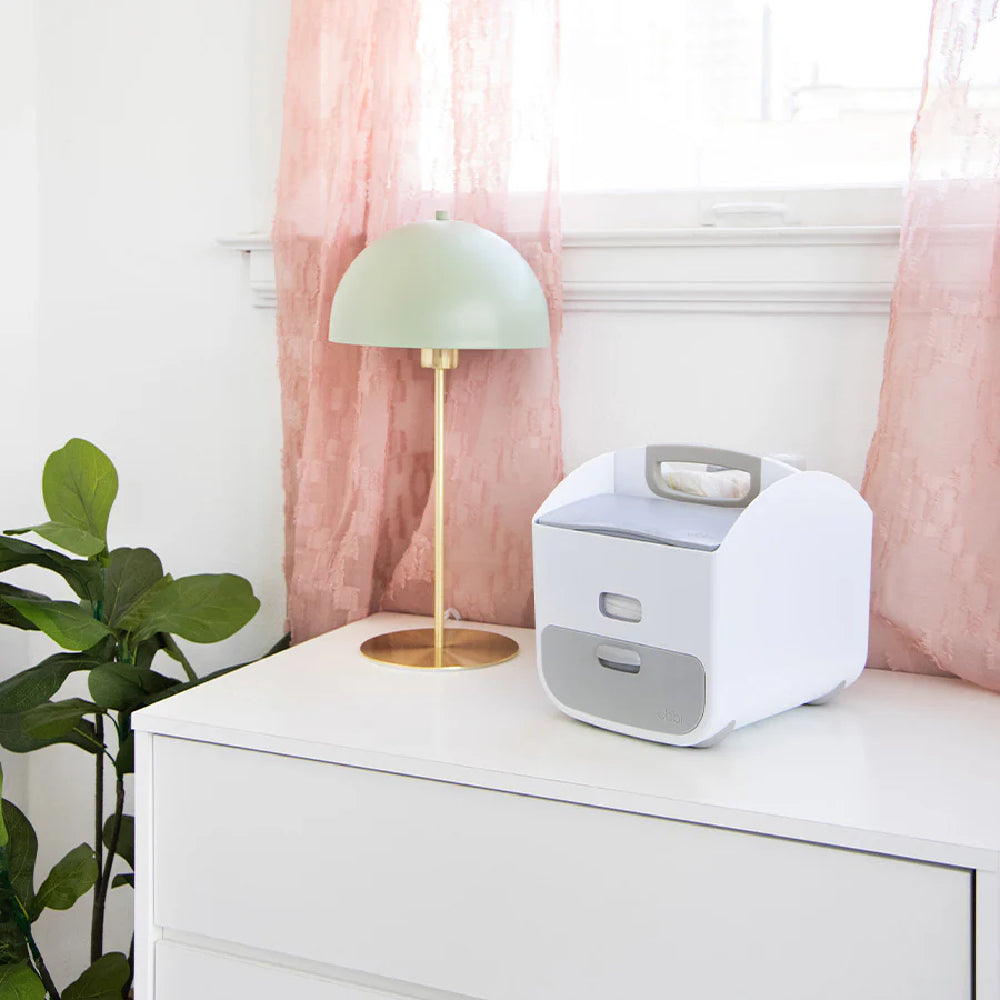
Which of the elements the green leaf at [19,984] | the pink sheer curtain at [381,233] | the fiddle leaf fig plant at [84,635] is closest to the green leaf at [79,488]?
the fiddle leaf fig plant at [84,635]

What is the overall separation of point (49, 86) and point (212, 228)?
1.10 ft

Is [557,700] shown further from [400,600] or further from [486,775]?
[400,600]

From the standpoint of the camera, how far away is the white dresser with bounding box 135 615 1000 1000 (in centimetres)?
81

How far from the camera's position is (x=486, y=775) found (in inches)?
36.0

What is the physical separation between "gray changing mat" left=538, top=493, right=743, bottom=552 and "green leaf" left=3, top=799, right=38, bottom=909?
0.74 metres

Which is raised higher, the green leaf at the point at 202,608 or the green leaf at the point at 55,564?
the green leaf at the point at 55,564

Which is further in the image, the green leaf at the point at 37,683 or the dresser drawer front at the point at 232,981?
the green leaf at the point at 37,683

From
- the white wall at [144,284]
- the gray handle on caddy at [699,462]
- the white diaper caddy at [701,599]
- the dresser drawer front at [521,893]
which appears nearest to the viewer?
the dresser drawer front at [521,893]

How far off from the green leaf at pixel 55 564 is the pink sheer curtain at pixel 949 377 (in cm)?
88

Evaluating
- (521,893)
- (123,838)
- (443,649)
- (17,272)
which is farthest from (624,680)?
(17,272)

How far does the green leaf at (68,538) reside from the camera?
120 centimetres

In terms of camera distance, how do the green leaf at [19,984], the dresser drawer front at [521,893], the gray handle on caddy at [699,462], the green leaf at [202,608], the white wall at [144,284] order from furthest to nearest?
1. the white wall at [144,284]
2. the green leaf at [202,608]
3. the green leaf at [19,984]
4. the gray handle on caddy at [699,462]
5. the dresser drawer front at [521,893]

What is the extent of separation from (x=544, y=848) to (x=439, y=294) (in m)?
0.53

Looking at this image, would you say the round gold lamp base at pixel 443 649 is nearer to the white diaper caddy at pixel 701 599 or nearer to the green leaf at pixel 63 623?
the white diaper caddy at pixel 701 599
